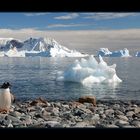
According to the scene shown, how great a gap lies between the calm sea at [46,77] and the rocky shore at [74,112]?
0.09 meters

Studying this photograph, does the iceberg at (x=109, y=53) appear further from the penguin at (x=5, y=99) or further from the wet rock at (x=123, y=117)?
the penguin at (x=5, y=99)

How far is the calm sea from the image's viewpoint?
11.2 feet

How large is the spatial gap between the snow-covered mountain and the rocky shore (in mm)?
498

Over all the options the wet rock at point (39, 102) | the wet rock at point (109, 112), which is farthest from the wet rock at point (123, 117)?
the wet rock at point (39, 102)

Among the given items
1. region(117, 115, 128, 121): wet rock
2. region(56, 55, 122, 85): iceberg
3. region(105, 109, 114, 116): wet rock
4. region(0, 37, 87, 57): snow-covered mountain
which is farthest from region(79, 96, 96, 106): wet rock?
region(0, 37, 87, 57): snow-covered mountain

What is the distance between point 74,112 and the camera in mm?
3732

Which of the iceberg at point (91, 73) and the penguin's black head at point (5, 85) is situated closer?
the penguin's black head at point (5, 85)

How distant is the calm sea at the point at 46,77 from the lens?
3428mm

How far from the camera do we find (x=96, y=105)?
3996mm

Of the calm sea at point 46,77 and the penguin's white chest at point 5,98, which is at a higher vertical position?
the calm sea at point 46,77

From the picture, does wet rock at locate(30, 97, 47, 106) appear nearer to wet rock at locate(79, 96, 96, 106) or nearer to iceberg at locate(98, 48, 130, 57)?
wet rock at locate(79, 96, 96, 106)

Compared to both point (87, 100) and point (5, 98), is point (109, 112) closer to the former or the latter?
point (87, 100)
